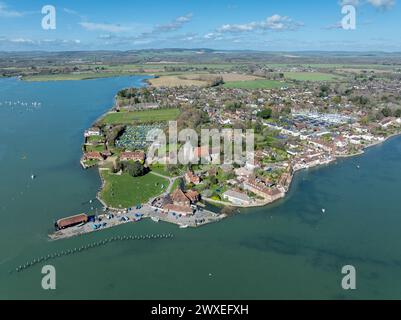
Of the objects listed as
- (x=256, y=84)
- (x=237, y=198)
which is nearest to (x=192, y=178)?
(x=237, y=198)

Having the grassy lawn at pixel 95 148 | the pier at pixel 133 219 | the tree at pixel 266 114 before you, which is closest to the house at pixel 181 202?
the pier at pixel 133 219

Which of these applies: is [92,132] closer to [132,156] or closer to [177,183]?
[132,156]

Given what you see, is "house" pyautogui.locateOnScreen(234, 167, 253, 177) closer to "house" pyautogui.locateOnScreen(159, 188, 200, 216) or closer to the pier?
"house" pyautogui.locateOnScreen(159, 188, 200, 216)

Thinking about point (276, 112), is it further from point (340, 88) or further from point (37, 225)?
point (37, 225)

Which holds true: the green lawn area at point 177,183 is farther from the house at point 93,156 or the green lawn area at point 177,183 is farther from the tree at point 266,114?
the tree at point 266,114
